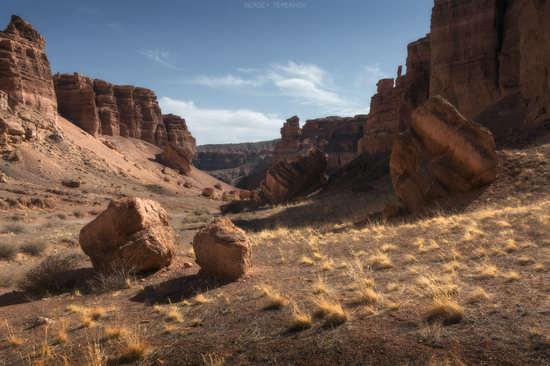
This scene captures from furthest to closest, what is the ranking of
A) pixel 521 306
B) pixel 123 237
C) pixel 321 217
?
pixel 321 217
pixel 123 237
pixel 521 306

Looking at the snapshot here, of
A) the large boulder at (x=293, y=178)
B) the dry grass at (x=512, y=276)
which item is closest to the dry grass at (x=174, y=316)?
the dry grass at (x=512, y=276)

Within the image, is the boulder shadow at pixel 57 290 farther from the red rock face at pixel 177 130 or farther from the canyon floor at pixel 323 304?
the red rock face at pixel 177 130

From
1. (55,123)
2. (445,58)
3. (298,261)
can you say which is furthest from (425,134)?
(55,123)

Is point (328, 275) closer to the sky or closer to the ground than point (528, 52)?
closer to the ground

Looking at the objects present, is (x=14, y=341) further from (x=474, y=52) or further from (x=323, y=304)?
(x=474, y=52)

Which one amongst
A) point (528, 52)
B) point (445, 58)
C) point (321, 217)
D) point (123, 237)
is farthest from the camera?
point (445, 58)

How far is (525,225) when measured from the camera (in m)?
10.6

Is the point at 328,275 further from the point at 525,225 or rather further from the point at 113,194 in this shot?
the point at 113,194

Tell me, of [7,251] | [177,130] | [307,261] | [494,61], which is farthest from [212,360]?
[177,130]

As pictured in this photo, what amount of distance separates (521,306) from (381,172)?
33904mm

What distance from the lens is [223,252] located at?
29.6ft

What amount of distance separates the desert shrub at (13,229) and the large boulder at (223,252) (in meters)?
14.4

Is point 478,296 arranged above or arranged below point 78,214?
above

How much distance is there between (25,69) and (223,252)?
4747 cm
